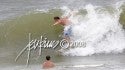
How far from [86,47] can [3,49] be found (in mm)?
3363

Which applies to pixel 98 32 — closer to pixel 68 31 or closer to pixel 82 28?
pixel 82 28

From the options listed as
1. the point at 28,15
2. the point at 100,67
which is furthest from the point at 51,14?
the point at 100,67

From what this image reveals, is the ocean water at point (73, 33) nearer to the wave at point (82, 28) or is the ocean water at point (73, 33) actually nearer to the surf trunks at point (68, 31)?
the wave at point (82, 28)

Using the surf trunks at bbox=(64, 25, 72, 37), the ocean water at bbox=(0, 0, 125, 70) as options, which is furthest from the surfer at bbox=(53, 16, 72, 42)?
the ocean water at bbox=(0, 0, 125, 70)

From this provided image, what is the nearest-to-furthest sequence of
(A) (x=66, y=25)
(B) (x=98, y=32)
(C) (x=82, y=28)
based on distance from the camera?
(A) (x=66, y=25)
(B) (x=98, y=32)
(C) (x=82, y=28)

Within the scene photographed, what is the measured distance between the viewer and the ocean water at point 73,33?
15.4 metres

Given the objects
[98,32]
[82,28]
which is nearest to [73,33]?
[82,28]

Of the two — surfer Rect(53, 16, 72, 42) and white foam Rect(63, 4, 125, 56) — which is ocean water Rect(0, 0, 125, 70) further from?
surfer Rect(53, 16, 72, 42)

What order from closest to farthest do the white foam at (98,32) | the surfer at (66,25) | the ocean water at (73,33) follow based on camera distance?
the ocean water at (73,33)
the white foam at (98,32)
the surfer at (66,25)

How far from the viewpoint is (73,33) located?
18.1 m

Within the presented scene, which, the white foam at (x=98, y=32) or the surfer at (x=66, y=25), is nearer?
the white foam at (x=98, y=32)

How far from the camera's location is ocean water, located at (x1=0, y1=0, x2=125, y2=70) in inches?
605

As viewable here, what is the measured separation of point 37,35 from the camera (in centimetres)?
1922

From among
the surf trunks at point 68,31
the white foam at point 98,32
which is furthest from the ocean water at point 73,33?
the surf trunks at point 68,31
